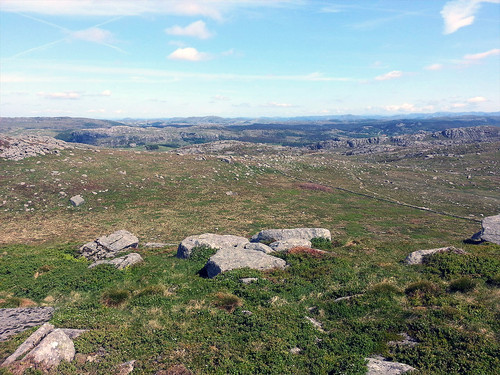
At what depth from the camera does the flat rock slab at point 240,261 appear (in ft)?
72.9

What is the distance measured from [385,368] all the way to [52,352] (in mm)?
14147

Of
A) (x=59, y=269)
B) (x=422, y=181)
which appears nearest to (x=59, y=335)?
(x=59, y=269)

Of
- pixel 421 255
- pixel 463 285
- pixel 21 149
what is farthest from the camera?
pixel 21 149

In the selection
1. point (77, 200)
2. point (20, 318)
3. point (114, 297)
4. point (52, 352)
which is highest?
point (52, 352)

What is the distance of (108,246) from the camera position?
29.7m

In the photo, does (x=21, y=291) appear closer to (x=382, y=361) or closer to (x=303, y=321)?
(x=303, y=321)

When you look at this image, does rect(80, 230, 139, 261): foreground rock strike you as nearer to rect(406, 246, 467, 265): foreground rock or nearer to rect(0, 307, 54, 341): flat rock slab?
rect(0, 307, 54, 341): flat rock slab

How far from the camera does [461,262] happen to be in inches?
806

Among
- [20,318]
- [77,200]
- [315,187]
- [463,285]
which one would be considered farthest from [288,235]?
[315,187]

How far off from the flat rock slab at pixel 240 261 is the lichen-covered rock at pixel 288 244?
2989 millimetres

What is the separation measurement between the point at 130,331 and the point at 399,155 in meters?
189

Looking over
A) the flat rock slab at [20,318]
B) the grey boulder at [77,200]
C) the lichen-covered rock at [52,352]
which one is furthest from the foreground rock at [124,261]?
the grey boulder at [77,200]

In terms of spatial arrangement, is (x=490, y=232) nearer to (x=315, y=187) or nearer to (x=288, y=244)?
(x=288, y=244)

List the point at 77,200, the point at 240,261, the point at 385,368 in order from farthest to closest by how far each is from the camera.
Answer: the point at 77,200 < the point at 240,261 < the point at 385,368
